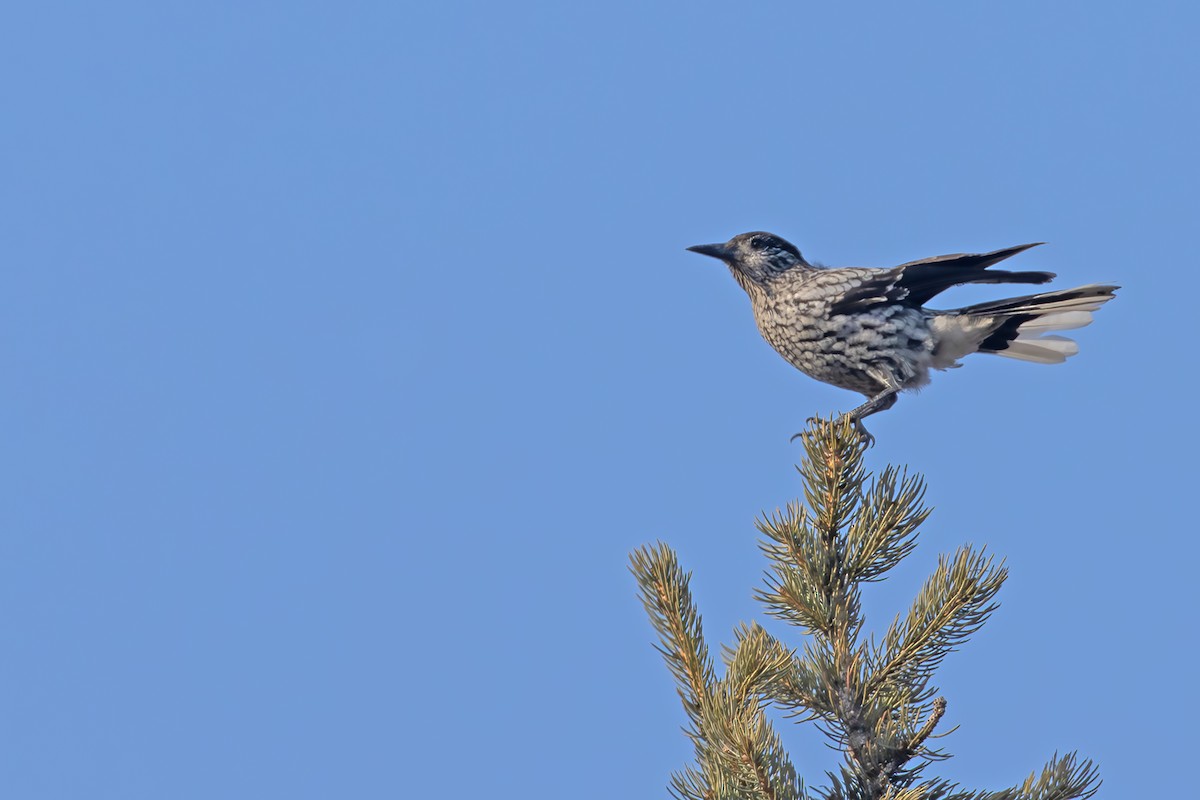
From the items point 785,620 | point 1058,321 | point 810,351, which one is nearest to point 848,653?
point 785,620

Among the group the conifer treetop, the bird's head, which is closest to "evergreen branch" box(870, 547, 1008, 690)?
the conifer treetop

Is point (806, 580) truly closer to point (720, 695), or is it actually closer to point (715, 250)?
point (720, 695)

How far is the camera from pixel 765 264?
8.02 meters

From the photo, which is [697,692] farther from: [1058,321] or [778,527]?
[1058,321]

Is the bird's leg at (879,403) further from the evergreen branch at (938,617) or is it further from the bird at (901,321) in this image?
the evergreen branch at (938,617)

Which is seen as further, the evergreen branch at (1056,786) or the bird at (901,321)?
the bird at (901,321)

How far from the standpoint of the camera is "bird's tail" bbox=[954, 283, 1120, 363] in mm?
7277

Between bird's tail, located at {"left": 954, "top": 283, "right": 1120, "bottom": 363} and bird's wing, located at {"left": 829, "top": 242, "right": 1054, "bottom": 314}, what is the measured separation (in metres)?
0.15

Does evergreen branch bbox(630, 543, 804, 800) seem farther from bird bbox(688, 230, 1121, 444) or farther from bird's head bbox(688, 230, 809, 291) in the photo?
bird's head bbox(688, 230, 809, 291)

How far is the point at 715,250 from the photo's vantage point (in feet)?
26.8

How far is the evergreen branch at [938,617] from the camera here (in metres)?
3.73

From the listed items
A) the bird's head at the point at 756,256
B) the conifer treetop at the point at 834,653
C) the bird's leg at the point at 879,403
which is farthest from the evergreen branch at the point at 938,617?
the bird's head at the point at 756,256

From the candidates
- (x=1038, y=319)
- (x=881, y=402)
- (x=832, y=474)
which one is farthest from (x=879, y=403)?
(x=832, y=474)

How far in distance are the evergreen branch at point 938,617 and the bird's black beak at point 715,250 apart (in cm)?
460
